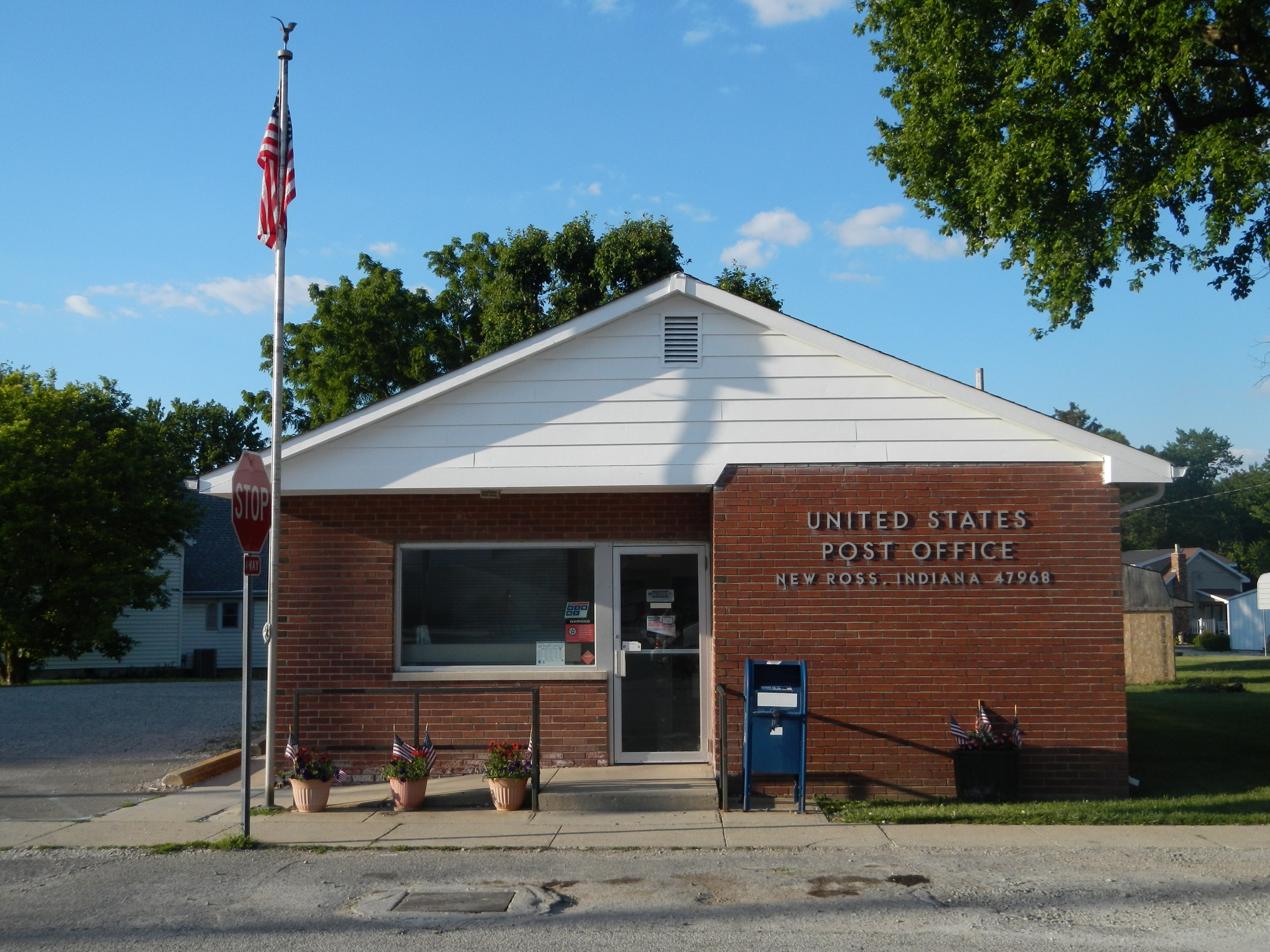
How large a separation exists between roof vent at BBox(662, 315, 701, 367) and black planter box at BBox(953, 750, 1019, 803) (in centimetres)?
444

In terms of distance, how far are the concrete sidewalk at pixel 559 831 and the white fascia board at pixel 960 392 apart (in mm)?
3193

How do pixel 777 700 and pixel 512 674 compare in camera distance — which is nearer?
pixel 777 700

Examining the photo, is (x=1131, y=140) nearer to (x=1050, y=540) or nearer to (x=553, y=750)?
(x=1050, y=540)

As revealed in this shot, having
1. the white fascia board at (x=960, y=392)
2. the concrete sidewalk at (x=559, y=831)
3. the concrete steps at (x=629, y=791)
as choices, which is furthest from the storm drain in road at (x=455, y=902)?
the white fascia board at (x=960, y=392)

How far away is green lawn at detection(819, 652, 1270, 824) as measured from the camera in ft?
31.3

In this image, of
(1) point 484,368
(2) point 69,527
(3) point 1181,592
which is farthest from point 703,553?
(3) point 1181,592

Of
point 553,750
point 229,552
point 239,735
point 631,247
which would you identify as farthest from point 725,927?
point 229,552

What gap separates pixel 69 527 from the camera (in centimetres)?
3158

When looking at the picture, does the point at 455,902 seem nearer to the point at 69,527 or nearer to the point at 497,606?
the point at 497,606

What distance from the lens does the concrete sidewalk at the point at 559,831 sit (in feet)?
28.9

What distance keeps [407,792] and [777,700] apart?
3.41 m

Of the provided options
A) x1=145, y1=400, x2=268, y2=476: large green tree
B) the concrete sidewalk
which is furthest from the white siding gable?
x1=145, y1=400, x2=268, y2=476: large green tree

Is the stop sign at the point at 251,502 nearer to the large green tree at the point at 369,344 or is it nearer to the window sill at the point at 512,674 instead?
the window sill at the point at 512,674

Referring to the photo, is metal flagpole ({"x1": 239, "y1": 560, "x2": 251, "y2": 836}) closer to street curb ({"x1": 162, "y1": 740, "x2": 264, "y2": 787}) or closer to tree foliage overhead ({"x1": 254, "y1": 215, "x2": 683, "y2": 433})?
street curb ({"x1": 162, "y1": 740, "x2": 264, "y2": 787})
